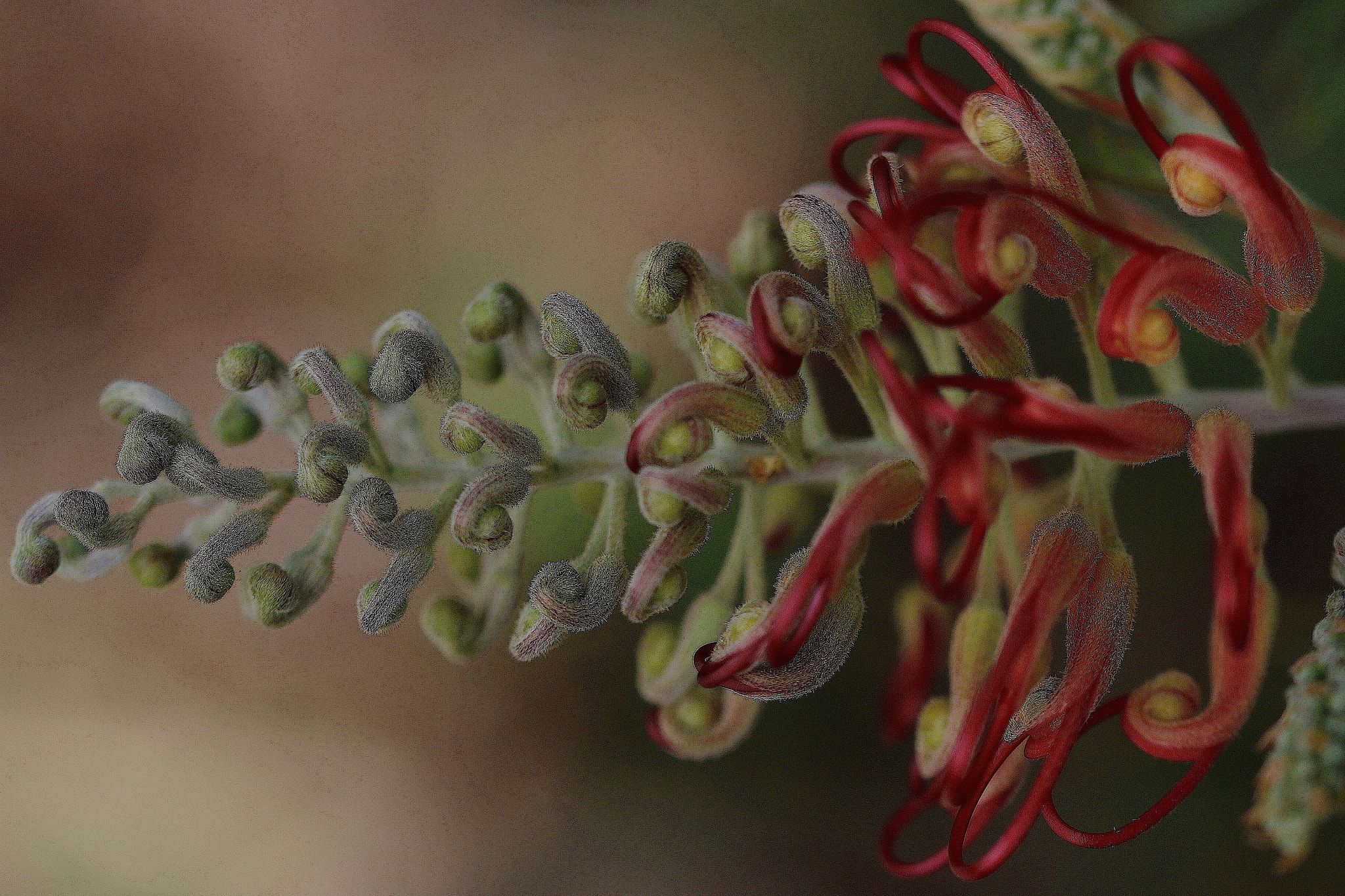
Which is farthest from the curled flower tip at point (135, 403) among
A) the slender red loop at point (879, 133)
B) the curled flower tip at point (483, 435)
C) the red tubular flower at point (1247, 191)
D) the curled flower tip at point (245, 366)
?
the red tubular flower at point (1247, 191)

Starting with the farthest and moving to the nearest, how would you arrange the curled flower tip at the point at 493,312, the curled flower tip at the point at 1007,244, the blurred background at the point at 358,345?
the blurred background at the point at 358,345
the curled flower tip at the point at 493,312
the curled flower tip at the point at 1007,244

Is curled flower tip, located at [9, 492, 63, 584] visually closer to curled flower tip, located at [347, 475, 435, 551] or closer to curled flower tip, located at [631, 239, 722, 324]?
curled flower tip, located at [347, 475, 435, 551]

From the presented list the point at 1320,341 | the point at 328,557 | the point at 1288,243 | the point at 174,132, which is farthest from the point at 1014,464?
the point at 174,132

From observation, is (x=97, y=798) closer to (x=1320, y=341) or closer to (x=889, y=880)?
(x=889, y=880)

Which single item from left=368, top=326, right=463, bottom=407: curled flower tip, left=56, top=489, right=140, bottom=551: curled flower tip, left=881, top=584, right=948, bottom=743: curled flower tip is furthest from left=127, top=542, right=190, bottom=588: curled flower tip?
left=881, top=584, right=948, bottom=743: curled flower tip

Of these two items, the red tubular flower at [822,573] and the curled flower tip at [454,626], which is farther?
the curled flower tip at [454,626]

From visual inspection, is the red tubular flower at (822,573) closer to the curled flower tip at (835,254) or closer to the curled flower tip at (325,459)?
the curled flower tip at (835,254)
